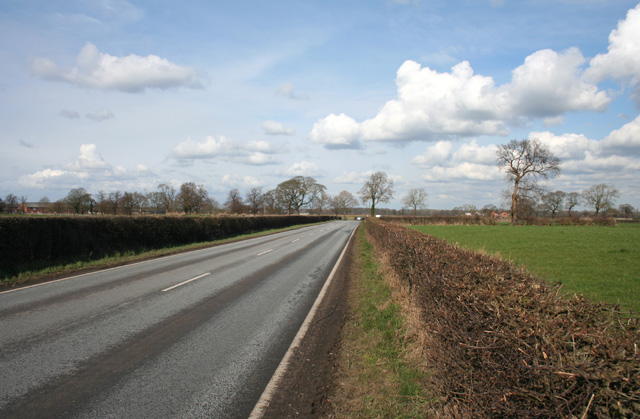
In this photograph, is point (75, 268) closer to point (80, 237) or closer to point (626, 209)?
point (80, 237)

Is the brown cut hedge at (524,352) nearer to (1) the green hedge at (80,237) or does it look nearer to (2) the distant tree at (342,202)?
(1) the green hedge at (80,237)

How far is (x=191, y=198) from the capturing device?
224 feet

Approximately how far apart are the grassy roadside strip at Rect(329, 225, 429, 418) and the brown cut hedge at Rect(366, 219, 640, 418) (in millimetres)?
362

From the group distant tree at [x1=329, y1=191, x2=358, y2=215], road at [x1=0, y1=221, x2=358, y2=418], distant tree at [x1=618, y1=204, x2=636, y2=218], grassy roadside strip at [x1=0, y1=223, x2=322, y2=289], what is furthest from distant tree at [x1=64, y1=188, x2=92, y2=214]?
distant tree at [x1=618, y1=204, x2=636, y2=218]

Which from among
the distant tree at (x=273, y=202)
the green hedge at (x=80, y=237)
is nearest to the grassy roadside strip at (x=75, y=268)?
the green hedge at (x=80, y=237)

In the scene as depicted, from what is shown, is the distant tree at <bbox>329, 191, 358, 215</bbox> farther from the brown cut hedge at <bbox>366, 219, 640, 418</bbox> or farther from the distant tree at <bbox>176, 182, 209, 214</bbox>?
the brown cut hedge at <bbox>366, 219, 640, 418</bbox>

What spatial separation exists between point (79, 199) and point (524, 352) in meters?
66.6

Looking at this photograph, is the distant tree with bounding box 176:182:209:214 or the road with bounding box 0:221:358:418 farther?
the distant tree with bounding box 176:182:209:214

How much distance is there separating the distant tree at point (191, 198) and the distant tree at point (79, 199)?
51.4 feet

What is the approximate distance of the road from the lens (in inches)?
147

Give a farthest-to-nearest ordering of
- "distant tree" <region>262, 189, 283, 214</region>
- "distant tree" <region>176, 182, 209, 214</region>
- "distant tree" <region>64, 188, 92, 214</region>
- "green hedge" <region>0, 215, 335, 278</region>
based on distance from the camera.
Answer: "distant tree" <region>262, 189, 283, 214</region>
"distant tree" <region>176, 182, 209, 214</region>
"distant tree" <region>64, 188, 92, 214</region>
"green hedge" <region>0, 215, 335, 278</region>

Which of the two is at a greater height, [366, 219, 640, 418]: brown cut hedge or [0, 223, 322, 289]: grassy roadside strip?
[366, 219, 640, 418]: brown cut hedge

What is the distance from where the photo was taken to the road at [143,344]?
12.2 feet

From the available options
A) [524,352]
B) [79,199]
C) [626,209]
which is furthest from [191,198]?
[626,209]
